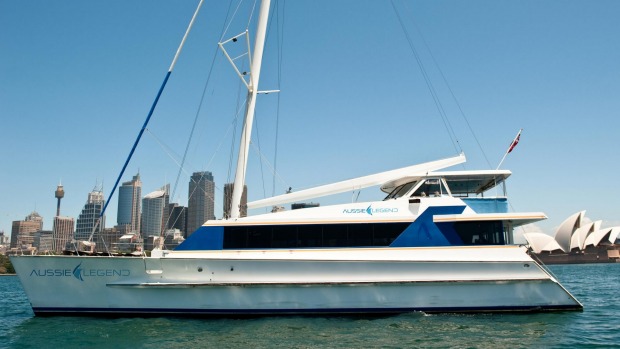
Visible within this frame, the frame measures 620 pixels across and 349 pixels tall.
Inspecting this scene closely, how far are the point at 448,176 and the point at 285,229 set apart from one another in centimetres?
459

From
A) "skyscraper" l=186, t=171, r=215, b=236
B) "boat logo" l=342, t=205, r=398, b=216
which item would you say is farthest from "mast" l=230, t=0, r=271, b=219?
"boat logo" l=342, t=205, r=398, b=216

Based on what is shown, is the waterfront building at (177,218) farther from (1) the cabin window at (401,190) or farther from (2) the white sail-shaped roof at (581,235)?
(2) the white sail-shaped roof at (581,235)

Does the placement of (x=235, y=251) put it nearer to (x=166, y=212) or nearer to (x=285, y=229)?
(x=285, y=229)

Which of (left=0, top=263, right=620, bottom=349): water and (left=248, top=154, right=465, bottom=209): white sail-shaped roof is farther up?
(left=248, top=154, right=465, bottom=209): white sail-shaped roof

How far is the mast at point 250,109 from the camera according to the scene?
11.6m

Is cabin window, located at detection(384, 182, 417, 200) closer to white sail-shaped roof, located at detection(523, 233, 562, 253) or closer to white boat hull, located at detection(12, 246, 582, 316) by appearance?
white boat hull, located at detection(12, 246, 582, 316)

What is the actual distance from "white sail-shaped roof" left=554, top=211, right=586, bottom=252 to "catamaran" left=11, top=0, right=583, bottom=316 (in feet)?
199

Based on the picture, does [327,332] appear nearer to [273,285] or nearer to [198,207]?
[273,285]

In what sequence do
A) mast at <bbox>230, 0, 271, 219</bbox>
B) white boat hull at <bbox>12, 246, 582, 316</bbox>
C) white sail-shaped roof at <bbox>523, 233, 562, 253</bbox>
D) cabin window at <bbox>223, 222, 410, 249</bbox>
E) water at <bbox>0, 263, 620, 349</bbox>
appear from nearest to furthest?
water at <bbox>0, 263, 620, 349</bbox> → white boat hull at <bbox>12, 246, 582, 316</bbox> → cabin window at <bbox>223, 222, 410, 249</bbox> → mast at <bbox>230, 0, 271, 219</bbox> → white sail-shaped roof at <bbox>523, 233, 562, 253</bbox>

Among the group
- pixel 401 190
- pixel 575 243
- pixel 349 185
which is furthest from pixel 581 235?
pixel 349 185

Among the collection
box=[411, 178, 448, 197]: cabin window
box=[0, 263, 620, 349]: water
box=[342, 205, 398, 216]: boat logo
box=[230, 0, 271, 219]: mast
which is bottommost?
box=[0, 263, 620, 349]: water

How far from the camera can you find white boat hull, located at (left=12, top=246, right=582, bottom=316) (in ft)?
33.9

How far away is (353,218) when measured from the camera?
1111cm

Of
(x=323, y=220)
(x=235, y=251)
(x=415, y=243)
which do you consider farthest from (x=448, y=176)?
(x=235, y=251)
